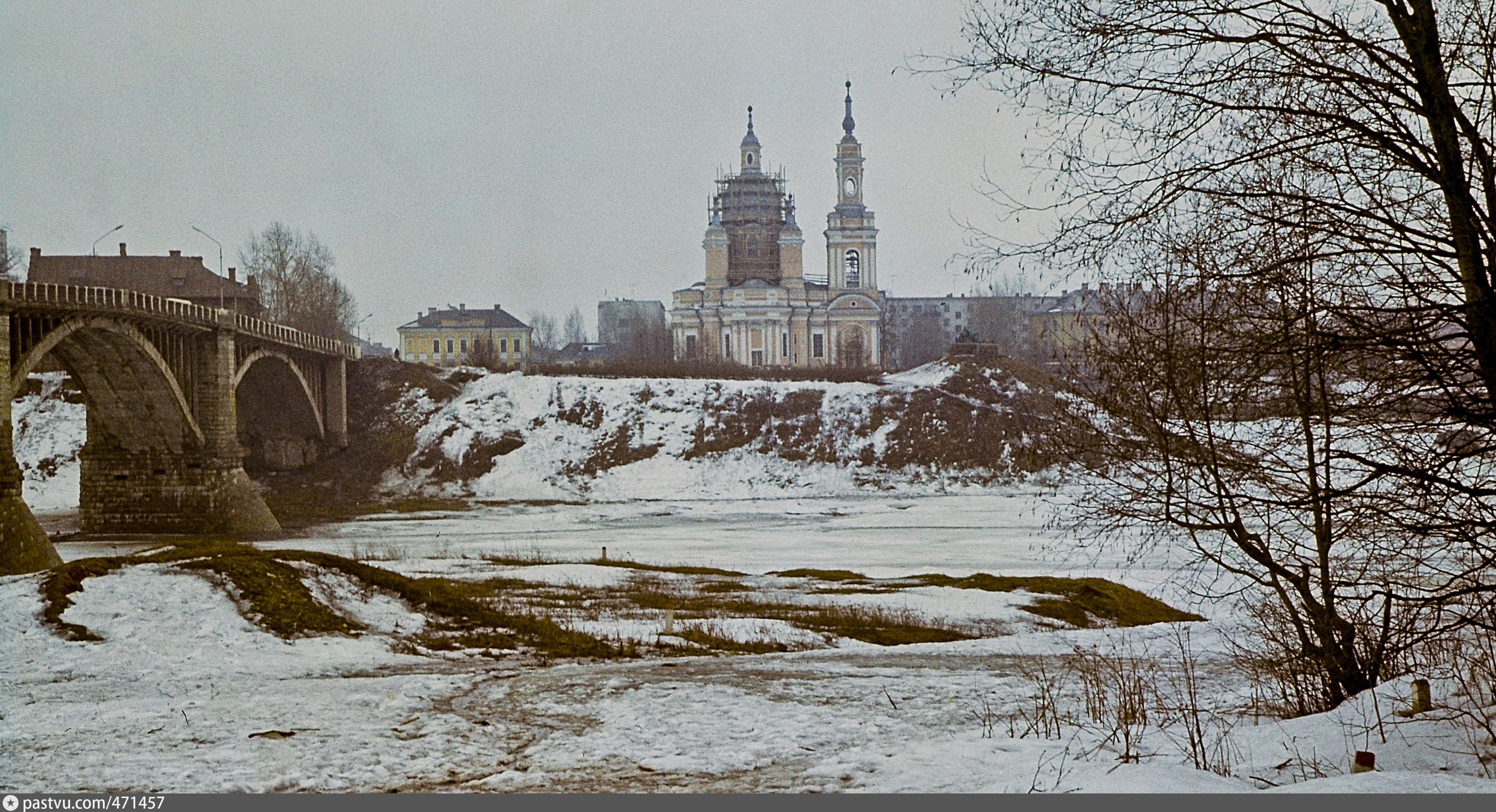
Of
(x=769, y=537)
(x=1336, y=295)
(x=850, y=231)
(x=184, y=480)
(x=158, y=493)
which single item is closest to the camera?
(x=1336, y=295)

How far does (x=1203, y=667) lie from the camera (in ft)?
41.4

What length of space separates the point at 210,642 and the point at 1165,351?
37.8 feet

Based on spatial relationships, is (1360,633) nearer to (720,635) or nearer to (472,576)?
(720,635)

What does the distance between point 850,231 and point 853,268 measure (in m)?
4.30

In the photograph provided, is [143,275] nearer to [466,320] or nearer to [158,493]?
[158,493]

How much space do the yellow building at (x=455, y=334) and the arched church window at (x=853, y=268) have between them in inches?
1343

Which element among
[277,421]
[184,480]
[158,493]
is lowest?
[158,493]

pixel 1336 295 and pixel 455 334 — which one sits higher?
pixel 455 334

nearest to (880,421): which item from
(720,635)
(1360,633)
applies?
(720,635)

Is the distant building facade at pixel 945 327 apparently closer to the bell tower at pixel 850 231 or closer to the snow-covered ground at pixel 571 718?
the bell tower at pixel 850 231

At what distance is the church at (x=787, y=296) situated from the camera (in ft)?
339

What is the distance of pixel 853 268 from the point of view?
10788cm

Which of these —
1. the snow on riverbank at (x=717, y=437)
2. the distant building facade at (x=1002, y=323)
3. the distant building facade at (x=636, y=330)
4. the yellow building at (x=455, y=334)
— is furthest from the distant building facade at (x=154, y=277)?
the yellow building at (x=455, y=334)

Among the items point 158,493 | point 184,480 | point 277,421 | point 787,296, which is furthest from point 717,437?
point 787,296
